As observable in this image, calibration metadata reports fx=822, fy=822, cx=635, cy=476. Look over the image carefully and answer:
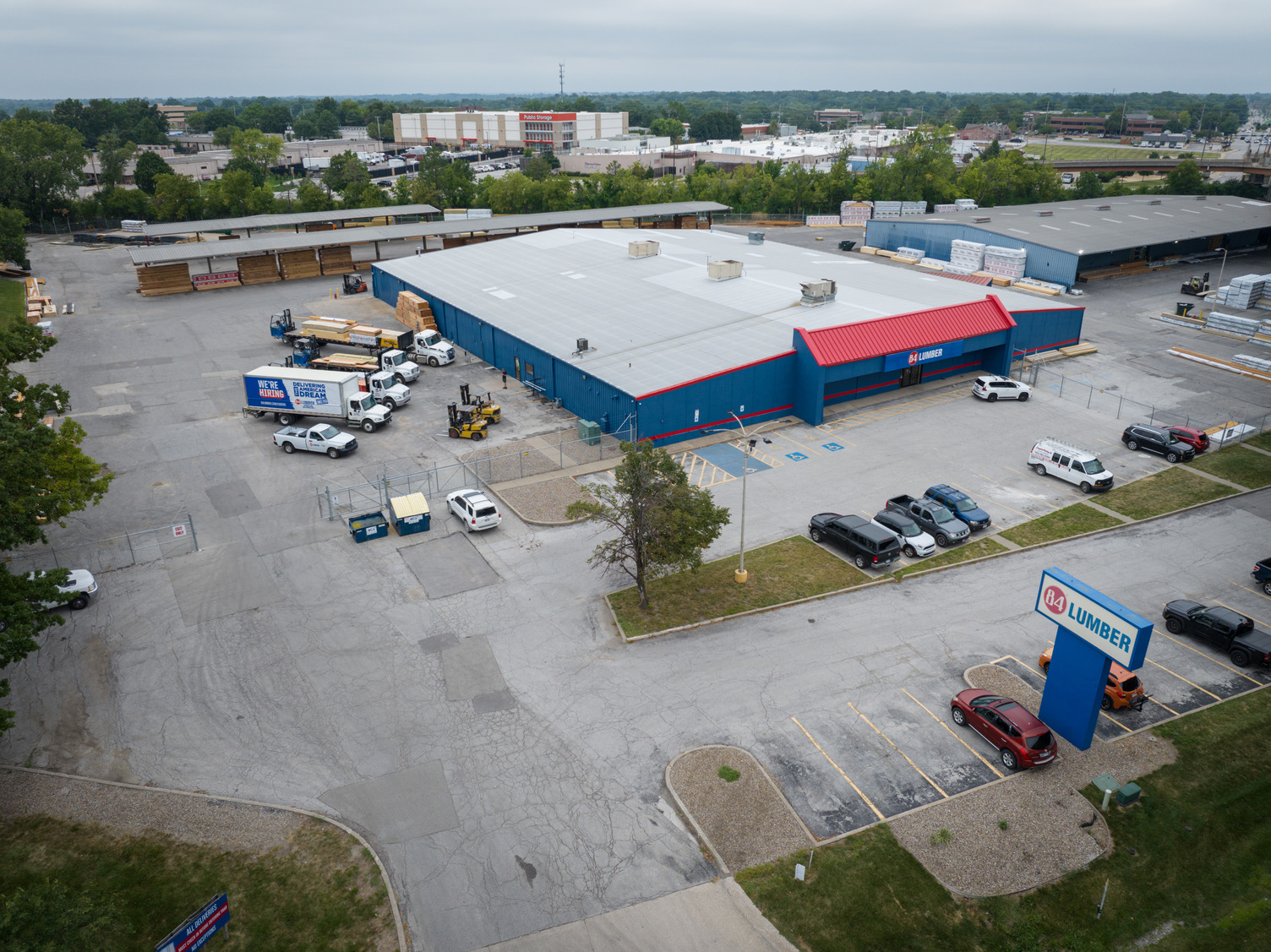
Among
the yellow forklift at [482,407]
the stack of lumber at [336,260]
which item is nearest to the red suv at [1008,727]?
the yellow forklift at [482,407]

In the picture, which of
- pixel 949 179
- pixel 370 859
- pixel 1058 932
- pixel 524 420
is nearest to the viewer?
pixel 1058 932

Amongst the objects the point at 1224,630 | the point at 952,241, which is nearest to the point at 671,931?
the point at 1224,630

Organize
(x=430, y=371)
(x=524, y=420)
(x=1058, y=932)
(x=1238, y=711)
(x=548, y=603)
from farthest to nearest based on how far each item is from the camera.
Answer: (x=430, y=371), (x=524, y=420), (x=548, y=603), (x=1238, y=711), (x=1058, y=932)

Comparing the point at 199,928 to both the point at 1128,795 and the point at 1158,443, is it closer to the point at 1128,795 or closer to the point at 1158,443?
the point at 1128,795

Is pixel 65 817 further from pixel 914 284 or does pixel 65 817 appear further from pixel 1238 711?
pixel 914 284

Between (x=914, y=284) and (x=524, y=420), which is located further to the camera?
(x=914, y=284)

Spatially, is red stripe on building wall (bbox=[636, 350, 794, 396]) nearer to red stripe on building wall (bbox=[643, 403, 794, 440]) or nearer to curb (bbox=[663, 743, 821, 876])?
red stripe on building wall (bbox=[643, 403, 794, 440])

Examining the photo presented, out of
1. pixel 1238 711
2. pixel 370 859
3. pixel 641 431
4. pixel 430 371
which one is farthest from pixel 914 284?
pixel 370 859
